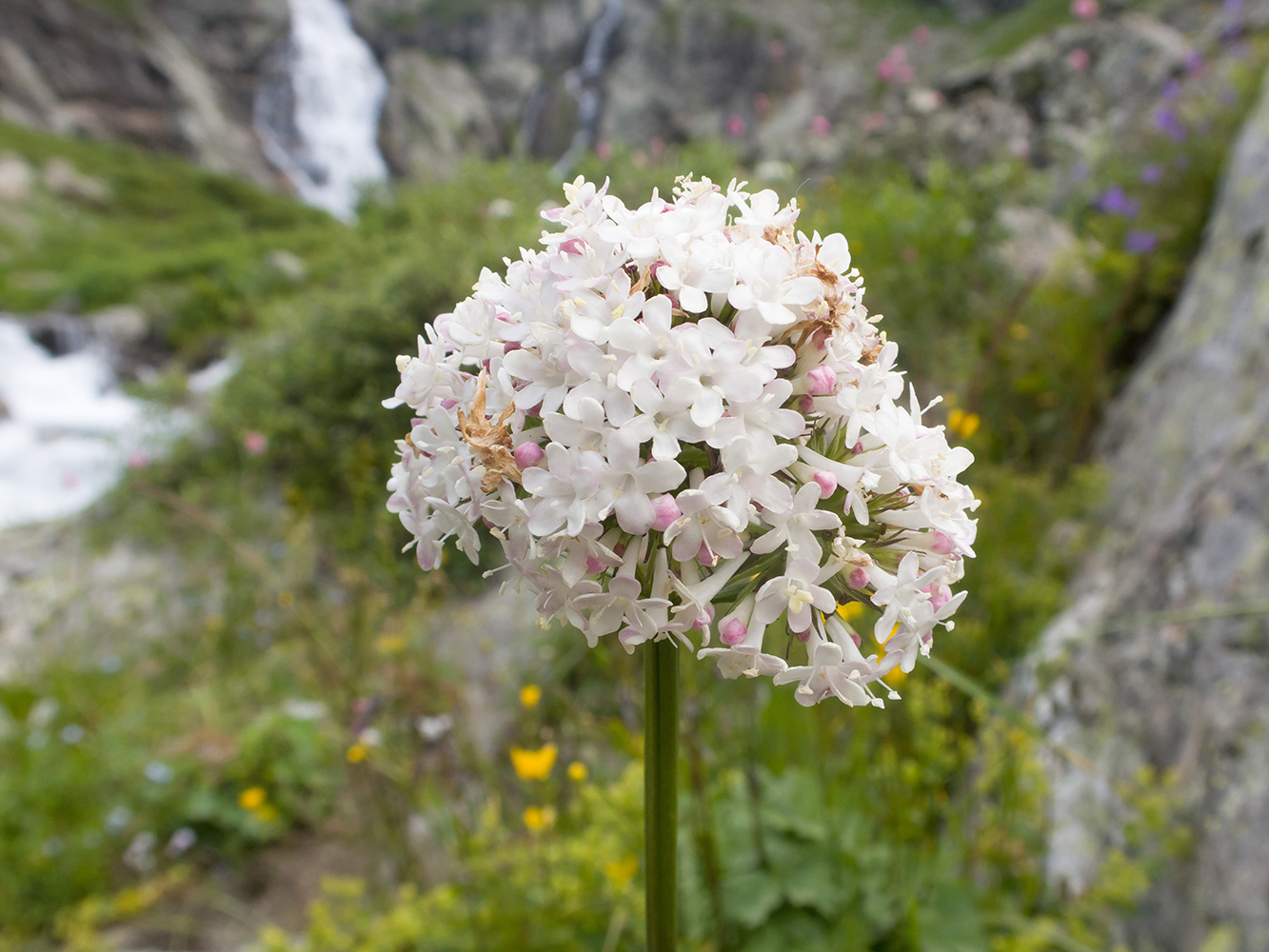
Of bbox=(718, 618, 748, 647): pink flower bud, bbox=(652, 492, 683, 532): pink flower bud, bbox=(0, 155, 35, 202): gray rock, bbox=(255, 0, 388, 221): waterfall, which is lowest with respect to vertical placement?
bbox=(718, 618, 748, 647): pink flower bud

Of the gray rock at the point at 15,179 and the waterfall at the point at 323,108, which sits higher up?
the waterfall at the point at 323,108

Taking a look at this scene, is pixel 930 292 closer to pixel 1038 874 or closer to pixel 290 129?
pixel 1038 874

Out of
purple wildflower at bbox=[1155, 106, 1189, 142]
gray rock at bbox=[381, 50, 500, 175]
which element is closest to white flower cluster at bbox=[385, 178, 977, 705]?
purple wildflower at bbox=[1155, 106, 1189, 142]

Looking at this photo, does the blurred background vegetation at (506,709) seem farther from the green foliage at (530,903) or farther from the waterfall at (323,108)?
the waterfall at (323,108)

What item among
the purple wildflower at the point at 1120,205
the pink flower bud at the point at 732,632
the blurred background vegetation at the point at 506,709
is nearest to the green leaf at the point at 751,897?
the blurred background vegetation at the point at 506,709

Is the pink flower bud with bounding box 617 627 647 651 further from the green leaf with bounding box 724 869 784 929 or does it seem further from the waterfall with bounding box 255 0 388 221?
the waterfall with bounding box 255 0 388 221

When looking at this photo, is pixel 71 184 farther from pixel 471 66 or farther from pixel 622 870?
pixel 622 870
